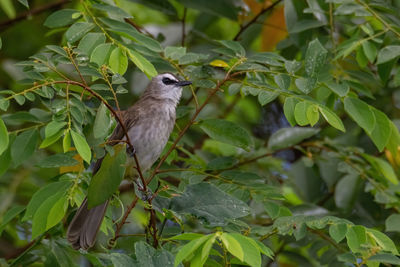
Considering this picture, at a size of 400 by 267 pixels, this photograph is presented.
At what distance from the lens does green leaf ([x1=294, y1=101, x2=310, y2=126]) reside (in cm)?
272

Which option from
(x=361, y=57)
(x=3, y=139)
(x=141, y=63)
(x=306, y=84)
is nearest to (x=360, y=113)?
(x=306, y=84)

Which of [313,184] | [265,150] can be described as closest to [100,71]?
[265,150]

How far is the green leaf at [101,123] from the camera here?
2459 mm

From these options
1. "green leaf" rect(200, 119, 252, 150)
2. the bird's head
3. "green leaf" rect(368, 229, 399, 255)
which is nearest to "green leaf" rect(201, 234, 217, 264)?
"green leaf" rect(368, 229, 399, 255)

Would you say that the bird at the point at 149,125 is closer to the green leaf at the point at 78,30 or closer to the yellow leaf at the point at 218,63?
the yellow leaf at the point at 218,63

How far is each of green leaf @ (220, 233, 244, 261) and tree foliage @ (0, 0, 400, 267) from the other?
28mm

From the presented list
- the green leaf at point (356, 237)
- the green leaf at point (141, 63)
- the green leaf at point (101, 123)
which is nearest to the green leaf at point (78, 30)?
the green leaf at point (141, 63)

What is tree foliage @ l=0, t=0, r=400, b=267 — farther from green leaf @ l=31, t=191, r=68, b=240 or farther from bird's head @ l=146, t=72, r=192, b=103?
bird's head @ l=146, t=72, r=192, b=103

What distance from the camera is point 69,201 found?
9.17 feet

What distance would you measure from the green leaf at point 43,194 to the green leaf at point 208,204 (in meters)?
0.43

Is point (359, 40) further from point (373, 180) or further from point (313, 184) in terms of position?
point (313, 184)

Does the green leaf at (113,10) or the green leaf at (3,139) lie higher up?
the green leaf at (113,10)

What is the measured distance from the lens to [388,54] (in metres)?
3.20

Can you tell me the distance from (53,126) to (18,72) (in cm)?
189
